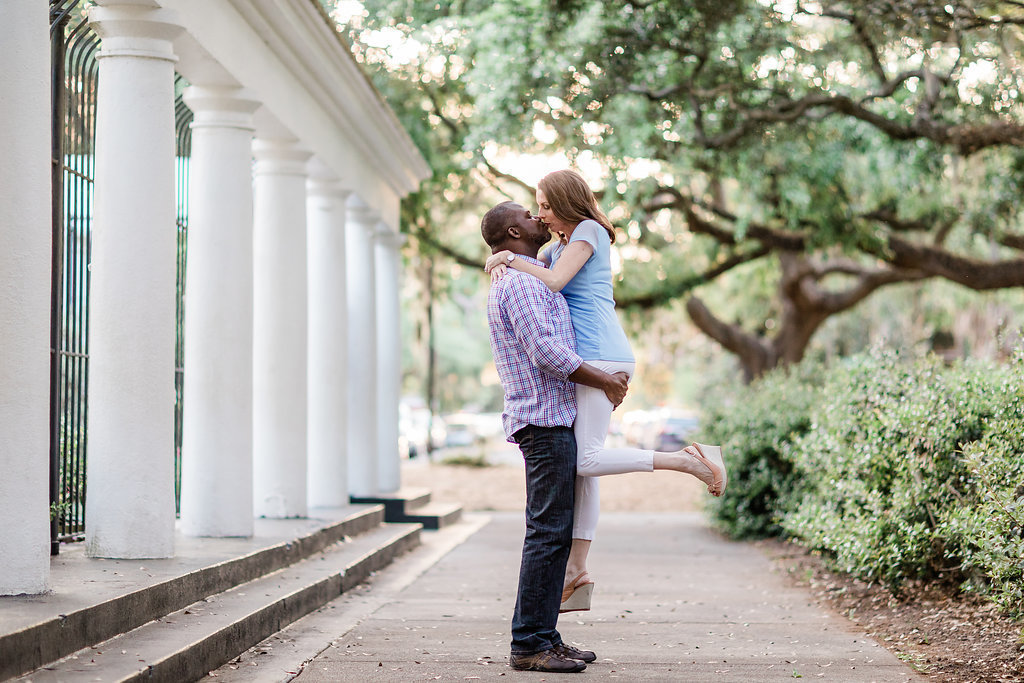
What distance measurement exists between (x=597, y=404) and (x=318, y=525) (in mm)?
5442

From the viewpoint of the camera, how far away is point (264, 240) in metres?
10.5

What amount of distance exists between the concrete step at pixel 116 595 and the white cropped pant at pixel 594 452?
2191 mm

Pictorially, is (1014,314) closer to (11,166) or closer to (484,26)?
(484,26)

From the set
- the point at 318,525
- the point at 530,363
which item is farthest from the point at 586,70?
the point at 530,363

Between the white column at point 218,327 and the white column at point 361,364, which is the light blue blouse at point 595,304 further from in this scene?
the white column at point 361,364

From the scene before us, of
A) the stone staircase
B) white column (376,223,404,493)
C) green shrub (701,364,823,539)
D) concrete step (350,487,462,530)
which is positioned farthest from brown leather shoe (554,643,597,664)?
white column (376,223,404,493)

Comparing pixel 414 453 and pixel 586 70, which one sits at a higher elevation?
pixel 586 70

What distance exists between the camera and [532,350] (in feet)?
16.6

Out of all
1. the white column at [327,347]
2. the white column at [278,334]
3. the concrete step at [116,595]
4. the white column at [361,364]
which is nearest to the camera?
the concrete step at [116,595]

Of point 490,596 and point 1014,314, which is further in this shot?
point 1014,314

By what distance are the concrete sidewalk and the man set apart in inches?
8.6

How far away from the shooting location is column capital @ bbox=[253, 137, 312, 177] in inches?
412

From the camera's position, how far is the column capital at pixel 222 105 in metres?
8.77

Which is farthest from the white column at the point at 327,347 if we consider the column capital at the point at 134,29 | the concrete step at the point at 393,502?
the column capital at the point at 134,29
